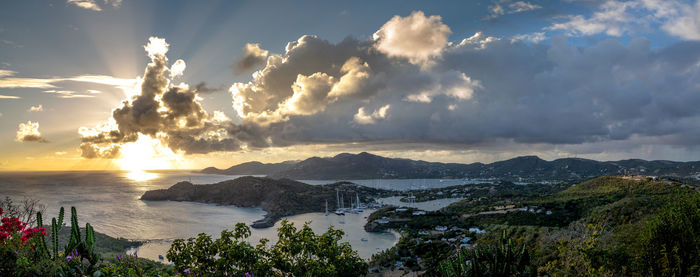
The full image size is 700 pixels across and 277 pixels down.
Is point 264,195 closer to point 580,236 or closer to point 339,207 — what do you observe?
point 339,207

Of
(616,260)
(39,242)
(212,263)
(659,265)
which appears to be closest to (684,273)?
(659,265)

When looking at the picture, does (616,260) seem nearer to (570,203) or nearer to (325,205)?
(570,203)

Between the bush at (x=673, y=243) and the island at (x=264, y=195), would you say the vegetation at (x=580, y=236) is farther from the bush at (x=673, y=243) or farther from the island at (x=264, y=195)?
the island at (x=264, y=195)

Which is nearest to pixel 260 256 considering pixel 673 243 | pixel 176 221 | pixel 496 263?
pixel 496 263

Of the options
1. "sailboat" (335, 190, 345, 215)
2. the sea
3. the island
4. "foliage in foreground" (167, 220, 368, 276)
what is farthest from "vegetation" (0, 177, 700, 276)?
"sailboat" (335, 190, 345, 215)

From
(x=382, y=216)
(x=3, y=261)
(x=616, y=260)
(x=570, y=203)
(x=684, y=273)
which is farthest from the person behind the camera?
(x=382, y=216)
